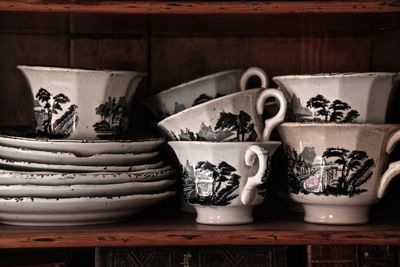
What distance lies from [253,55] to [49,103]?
1.12 feet

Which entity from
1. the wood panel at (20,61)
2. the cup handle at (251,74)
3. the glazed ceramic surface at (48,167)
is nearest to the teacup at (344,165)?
Result: the cup handle at (251,74)

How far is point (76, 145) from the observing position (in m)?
0.79

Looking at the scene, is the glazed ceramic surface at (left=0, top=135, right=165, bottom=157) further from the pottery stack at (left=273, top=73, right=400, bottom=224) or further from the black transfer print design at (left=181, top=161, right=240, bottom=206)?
the pottery stack at (left=273, top=73, right=400, bottom=224)

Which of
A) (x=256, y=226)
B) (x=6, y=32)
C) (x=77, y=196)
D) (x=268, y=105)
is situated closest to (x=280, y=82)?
(x=268, y=105)

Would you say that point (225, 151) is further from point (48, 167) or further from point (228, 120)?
point (48, 167)

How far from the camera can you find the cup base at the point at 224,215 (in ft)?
2.62

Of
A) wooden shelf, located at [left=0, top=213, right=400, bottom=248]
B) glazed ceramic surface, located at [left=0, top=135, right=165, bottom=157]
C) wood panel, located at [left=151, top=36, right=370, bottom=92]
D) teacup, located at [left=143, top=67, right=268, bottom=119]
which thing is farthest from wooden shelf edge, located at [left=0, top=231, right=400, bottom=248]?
wood panel, located at [left=151, top=36, right=370, bottom=92]

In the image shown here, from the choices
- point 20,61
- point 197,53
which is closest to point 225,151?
point 197,53

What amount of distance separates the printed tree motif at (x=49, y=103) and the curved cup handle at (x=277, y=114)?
0.23 metres

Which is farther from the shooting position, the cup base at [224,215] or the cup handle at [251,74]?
the cup handle at [251,74]

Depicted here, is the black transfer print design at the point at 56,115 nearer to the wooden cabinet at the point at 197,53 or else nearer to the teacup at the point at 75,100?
the teacup at the point at 75,100

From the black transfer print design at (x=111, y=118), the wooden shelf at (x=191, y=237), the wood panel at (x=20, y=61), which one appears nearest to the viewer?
the wooden shelf at (x=191, y=237)

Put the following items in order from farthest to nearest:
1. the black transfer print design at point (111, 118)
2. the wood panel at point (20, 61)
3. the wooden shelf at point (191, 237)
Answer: the wood panel at point (20, 61) → the black transfer print design at point (111, 118) → the wooden shelf at point (191, 237)

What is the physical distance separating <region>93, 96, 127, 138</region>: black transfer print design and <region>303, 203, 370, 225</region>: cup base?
0.26 m
